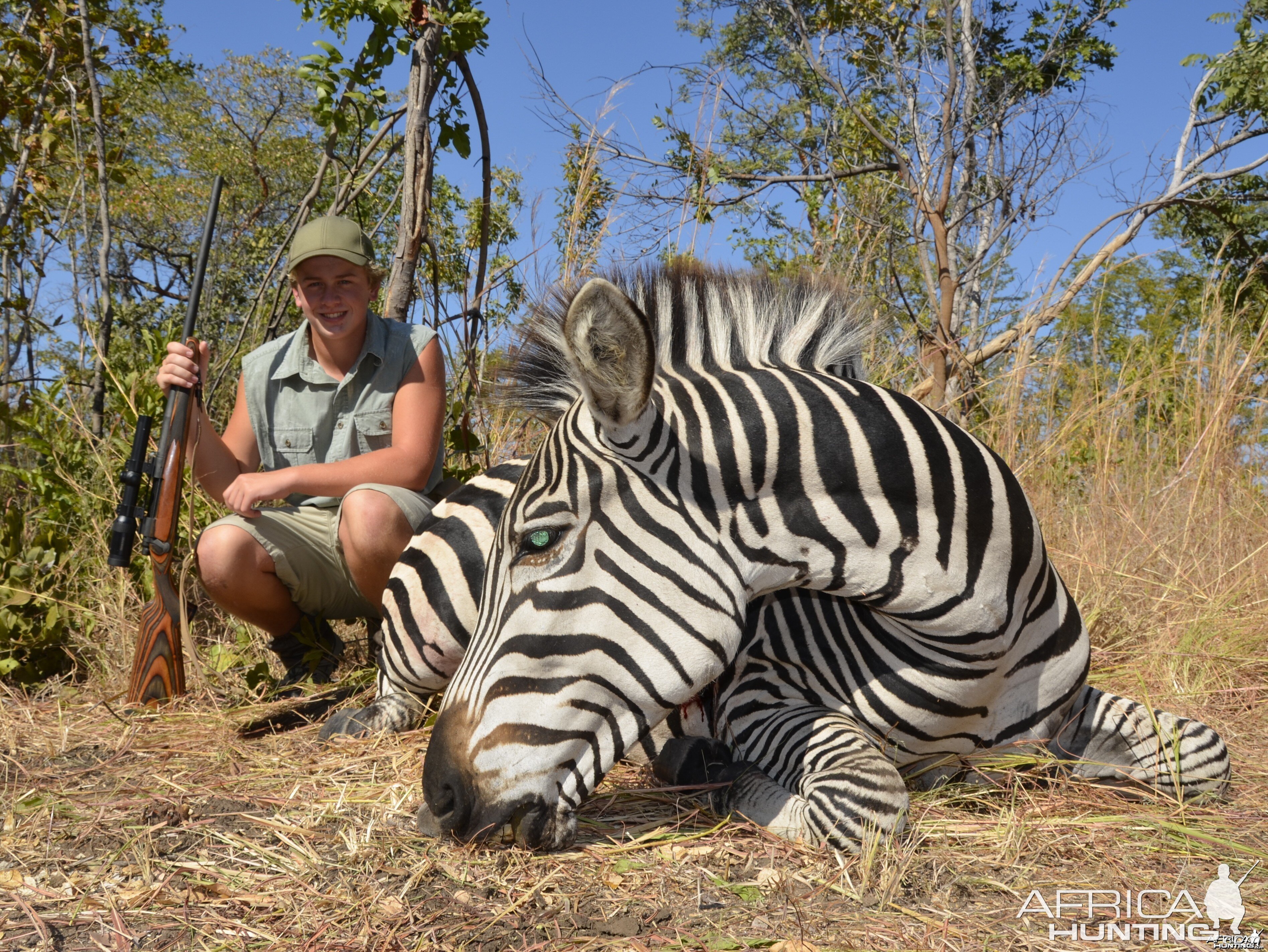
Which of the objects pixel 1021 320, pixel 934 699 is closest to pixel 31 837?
pixel 934 699

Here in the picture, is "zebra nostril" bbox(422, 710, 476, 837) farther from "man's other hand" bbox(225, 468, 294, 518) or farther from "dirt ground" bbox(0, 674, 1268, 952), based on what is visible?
"man's other hand" bbox(225, 468, 294, 518)

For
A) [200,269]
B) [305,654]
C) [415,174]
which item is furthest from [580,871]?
[415,174]

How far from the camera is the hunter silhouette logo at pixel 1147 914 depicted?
5.37 ft

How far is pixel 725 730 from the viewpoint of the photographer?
93.7 inches

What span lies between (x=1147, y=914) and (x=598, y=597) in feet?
4.13

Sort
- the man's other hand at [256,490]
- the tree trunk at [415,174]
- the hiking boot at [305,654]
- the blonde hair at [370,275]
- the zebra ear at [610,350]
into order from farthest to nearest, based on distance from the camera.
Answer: the tree trunk at [415,174], the hiking boot at [305,654], the blonde hair at [370,275], the man's other hand at [256,490], the zebra ear at [610,350]

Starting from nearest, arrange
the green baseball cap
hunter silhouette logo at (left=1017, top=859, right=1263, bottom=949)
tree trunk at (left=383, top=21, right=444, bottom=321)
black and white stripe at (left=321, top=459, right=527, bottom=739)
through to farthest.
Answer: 1. hunter silhouette logo at (left=1017, top=859, right=1263, bottom=949)
2. black and white stripe at (left=321, top=459, right=527, bottom=739)
3. the green baseball cap
4. tree trunk at (left=383, top=21, right=444, bottom=321)

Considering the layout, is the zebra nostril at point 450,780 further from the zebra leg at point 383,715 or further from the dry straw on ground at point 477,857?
the zebra leg at point 383,715

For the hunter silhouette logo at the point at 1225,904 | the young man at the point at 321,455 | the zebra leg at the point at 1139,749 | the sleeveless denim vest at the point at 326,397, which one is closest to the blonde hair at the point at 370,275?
the young man at the point at 321,455

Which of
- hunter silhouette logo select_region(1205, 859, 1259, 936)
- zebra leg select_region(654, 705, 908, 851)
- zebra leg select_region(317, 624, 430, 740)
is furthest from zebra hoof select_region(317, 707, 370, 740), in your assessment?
hunter silhouette logo select_region(1205, 859, 1259, 936)

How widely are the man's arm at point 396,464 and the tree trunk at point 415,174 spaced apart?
60 centimetres

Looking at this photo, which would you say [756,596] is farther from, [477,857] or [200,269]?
[200,269]

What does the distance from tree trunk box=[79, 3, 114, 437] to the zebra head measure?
13.4 ft

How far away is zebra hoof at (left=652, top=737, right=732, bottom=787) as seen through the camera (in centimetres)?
232
